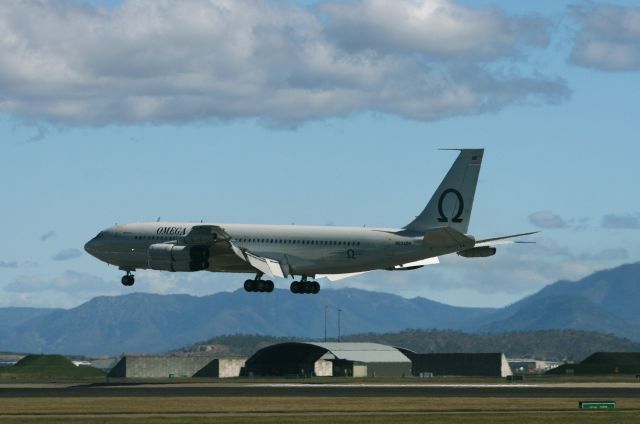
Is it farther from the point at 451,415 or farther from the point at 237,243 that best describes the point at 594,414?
the point at 237,243

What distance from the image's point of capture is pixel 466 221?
380ft

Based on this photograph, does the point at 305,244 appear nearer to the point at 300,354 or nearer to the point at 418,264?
the point at 418,264

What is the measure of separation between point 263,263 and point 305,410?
125 ft

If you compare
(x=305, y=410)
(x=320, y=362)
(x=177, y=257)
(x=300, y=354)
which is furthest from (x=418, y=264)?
(x=300, y=354)

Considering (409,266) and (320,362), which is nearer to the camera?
(409,266)

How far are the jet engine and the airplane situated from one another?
0.30ft

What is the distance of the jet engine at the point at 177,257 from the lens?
387 ft

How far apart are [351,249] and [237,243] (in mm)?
10976

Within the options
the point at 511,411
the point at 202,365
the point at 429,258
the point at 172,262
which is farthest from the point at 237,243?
the point at 202,365

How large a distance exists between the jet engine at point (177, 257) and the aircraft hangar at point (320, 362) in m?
71.1

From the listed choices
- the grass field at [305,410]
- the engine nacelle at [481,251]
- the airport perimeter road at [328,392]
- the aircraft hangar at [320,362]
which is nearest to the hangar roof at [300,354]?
the aircraft hangar at [320,362]

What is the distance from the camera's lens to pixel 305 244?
4685 inches

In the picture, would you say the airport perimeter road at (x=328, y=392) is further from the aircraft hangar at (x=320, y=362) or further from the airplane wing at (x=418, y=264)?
the aircraft hangar at (x=320, y=362)

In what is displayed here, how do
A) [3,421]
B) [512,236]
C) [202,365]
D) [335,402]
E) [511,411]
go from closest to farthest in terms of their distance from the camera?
1. [3,421]
2. [511,411]
3. [335,402]
4. [512,236]
5. [202,365]
